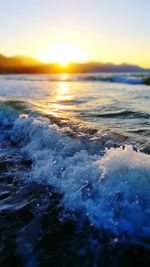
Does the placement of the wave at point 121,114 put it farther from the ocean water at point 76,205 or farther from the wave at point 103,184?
the wave at point 103,184

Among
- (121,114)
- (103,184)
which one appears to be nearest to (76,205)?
(103,184)

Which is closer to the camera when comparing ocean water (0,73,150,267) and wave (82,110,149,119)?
ocean water (0,73,150,267)

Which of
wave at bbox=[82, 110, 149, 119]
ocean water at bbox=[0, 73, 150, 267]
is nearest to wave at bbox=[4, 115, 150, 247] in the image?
ocean water at bbox=[0, 73, 150, 267]

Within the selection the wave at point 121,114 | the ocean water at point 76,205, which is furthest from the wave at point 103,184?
the wave at point 121,114

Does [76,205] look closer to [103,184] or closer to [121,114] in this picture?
[103,184]

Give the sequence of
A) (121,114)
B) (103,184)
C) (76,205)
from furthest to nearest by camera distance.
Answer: (121,114)
(103,184)
(76,205)

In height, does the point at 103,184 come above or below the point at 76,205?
above

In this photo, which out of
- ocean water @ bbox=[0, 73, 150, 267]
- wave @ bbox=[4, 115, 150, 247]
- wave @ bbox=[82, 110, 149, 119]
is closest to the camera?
ocean water @ bbox=[0, 73, 150, 267]

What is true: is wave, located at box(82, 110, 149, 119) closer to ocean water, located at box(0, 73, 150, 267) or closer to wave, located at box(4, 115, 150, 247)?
ocean water, located at box(0, 73, 150, 267)
